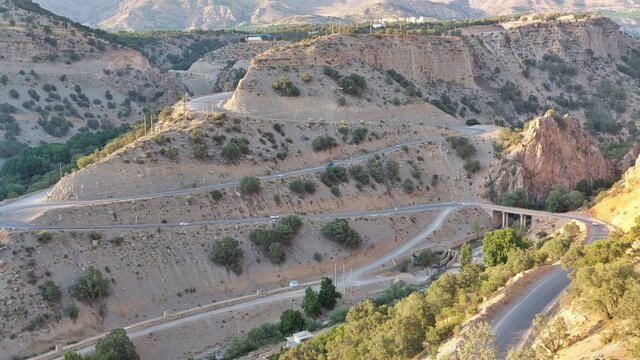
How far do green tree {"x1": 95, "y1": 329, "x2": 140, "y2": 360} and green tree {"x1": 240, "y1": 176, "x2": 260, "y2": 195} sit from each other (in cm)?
1977

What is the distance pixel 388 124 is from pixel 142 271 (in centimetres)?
3478

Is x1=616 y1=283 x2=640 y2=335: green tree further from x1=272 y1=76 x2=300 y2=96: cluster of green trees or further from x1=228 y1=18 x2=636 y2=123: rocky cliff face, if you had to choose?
x1=272 y1=76 x2=300 y2=96: cluster of green trees

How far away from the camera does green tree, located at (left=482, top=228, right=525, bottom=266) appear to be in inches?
1731

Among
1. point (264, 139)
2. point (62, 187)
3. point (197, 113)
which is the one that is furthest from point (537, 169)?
point (62, 187)

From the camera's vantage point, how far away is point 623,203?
4956 centimetres

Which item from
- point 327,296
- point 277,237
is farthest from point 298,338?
point 277,237

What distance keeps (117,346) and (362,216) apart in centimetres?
2740

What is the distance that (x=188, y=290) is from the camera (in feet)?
154

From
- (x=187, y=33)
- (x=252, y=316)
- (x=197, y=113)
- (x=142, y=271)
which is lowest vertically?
(x=252, y=316)

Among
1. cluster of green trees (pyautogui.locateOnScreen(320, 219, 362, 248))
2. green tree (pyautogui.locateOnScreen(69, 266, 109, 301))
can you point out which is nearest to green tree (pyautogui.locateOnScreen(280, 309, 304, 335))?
green tree (pyautogui.locateOnScreen(69, 266, 109, 301))

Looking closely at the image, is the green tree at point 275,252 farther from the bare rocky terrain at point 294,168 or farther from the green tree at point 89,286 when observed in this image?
the green tree at point 89,286

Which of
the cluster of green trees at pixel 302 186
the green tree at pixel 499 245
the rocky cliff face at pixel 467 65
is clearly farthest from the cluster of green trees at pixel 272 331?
the rocky cliff face at pixel 467 65

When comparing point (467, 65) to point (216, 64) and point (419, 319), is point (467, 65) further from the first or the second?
point (419, 319)

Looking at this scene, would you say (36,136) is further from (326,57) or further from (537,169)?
(537,169)
